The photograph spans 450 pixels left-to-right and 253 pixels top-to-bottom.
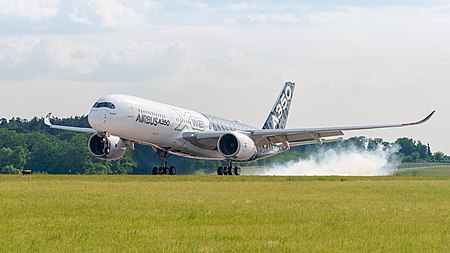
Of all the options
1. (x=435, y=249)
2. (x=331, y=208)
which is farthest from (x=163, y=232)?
(x=331, y=208)

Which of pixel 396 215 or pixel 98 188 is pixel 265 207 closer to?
pixel 396 215

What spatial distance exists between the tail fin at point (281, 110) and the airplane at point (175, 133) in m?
7.24

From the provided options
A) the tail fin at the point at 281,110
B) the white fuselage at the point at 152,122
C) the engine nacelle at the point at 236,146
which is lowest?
the engine nacelle at the point at 236,146

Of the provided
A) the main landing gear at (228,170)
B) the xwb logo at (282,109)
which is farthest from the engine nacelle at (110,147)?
the xwb logo at (282,109)

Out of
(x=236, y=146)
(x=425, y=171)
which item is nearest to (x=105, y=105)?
(x=236, y=146)

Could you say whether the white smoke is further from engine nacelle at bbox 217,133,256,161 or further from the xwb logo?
engine nacelle at bbox 217,133,256,161

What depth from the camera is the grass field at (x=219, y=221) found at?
61.2 feet

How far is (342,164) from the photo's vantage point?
2970 inches

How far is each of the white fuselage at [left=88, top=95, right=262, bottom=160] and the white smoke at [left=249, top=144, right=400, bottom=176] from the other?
277 inches

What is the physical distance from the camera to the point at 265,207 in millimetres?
27062

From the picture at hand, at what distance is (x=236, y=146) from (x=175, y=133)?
396 centimetres

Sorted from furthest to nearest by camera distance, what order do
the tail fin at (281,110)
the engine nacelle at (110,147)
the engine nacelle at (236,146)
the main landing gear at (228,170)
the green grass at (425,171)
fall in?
the tail fin at (281,110) < the green grass at (425,171) < the main landing gear at (228,170) < the engine nacelle at (110,147) < the engine nacelle at (236,146)

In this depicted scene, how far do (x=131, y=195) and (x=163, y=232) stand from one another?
11.1m

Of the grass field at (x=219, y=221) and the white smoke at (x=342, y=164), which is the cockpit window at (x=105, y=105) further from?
the grass field at (x=219, y=221)
